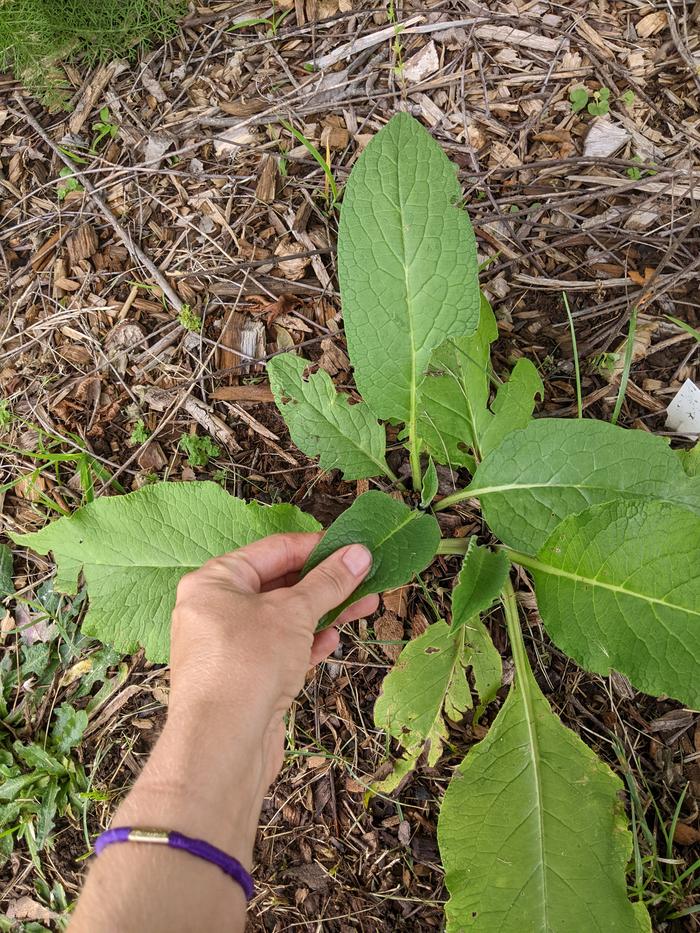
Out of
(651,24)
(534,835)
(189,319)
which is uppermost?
(651,24)

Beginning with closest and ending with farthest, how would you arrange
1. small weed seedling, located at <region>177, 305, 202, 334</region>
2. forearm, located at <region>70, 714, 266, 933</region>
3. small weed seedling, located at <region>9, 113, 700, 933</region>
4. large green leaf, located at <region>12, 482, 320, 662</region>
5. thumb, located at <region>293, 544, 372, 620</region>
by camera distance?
1. forearm, located at <region>70, 714, 266, 933</region>
2. thumb, located at <region>293, 544, 372, 620</region>
3. small weed seedling, located at <region>9, 113, 700, 933</region>
4. large green leaf, located at <region>12, 482, 320, 662</region>
5. small weed seedling, located at <region>177, 305, 202, 334</region>

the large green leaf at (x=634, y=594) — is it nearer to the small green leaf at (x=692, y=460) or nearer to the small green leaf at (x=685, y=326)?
the small green leaf at (x=692, y=460)

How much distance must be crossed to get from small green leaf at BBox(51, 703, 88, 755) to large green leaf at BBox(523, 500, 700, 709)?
158cm

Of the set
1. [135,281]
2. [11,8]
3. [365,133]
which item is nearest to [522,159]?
[365,133]

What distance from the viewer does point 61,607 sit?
7.42 feet

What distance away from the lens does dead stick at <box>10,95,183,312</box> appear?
234 centimetres

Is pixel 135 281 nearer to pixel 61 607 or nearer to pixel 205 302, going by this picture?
pixel 205 302

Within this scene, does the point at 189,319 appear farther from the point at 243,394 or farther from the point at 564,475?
the point at 564,475

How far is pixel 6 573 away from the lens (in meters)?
2.35

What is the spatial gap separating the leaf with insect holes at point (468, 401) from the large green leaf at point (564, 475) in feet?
0.54

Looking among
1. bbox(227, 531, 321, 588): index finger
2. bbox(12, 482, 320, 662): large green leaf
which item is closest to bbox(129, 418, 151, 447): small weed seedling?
bbox(12, 482, 320, 662): large green leaf

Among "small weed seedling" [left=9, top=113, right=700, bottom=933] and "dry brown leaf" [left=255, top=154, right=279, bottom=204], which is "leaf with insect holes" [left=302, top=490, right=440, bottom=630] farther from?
"dry brown leaf" [left=255, top=154, right=279, bottom=204]

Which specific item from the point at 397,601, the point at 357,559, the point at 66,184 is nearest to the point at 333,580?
the point at 357,559

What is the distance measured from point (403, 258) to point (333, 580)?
35.3 inches
